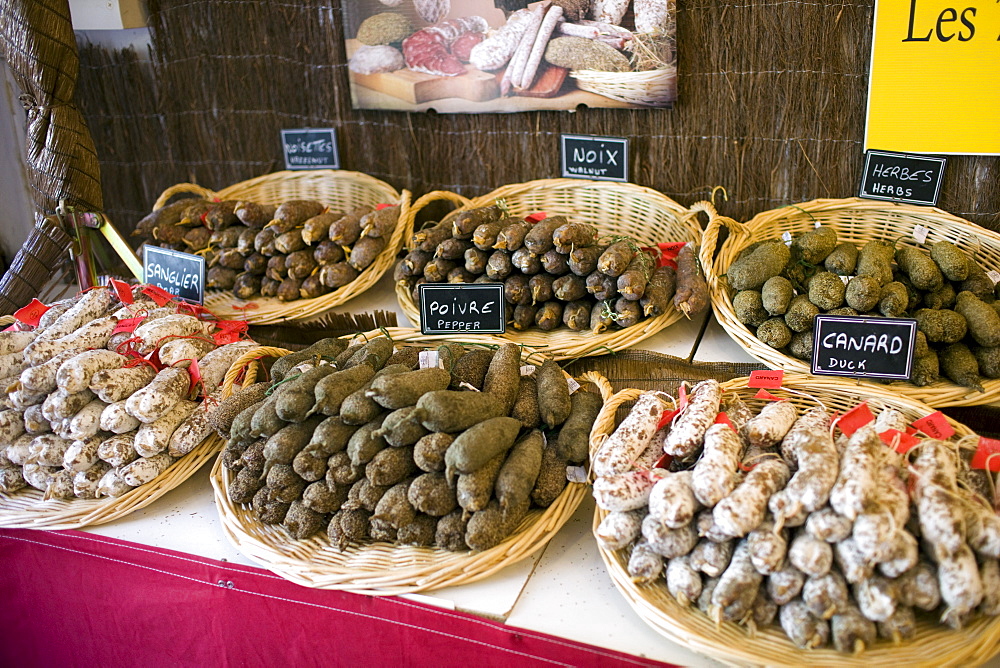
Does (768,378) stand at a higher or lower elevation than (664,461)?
higher

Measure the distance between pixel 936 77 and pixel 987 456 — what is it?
4.75 ft

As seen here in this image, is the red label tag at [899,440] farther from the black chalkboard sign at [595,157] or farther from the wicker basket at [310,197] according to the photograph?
the wicker basket at [310,197]

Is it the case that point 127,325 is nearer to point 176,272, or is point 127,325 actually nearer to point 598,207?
point 176,272

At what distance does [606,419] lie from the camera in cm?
206

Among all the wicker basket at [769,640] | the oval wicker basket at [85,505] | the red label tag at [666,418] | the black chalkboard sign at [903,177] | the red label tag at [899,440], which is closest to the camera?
the wicker basket at [769,640]

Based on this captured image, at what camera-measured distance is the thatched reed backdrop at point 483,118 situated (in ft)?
9.09

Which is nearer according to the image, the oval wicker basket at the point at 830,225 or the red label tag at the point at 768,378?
the red label tag at the point at 768,378

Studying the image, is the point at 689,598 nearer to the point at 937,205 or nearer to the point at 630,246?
the point at 630,246

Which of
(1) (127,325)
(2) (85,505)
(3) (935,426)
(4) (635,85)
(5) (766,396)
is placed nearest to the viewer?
(3) (935,426)

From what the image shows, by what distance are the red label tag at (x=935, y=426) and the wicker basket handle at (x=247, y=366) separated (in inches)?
80.0

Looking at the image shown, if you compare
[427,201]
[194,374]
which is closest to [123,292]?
[194,374]

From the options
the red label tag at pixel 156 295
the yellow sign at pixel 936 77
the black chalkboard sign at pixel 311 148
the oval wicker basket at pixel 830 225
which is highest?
the yellow sign at pixel 936 77

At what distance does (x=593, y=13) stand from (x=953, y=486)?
2140 mm

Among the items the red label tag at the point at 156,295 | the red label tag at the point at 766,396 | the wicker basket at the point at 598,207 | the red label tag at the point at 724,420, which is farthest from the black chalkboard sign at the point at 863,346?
the red label tag at the point at 156,295
